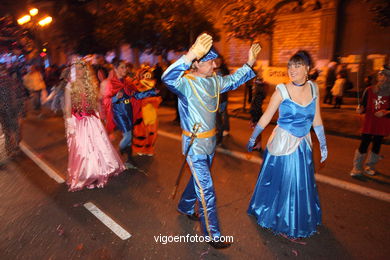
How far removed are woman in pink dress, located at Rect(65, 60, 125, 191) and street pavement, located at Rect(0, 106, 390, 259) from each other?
0.23 m

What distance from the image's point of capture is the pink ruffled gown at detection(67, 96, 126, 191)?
4594 mm

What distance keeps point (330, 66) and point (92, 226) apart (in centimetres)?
1101

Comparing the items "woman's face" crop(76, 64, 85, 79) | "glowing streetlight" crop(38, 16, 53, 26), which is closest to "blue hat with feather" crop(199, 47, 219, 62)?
"woman's face" crop(76, 64, 85, 79)

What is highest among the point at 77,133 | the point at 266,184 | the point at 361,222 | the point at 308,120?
the point at 308,120

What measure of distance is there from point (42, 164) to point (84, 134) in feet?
6.40

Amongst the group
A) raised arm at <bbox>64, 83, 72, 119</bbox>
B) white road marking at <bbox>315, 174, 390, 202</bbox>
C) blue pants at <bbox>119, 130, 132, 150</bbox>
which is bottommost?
white road marking at <bbox>315, 174, 390, 202</bbox>

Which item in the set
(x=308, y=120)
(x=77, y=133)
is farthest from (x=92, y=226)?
(x=308, y=120)

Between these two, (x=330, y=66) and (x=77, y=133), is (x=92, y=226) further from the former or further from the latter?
(x=330, y=66)

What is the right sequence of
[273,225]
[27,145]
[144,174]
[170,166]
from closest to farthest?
1. [273,225]
2. [144,174]
3. [170,166]
4. [27,145]

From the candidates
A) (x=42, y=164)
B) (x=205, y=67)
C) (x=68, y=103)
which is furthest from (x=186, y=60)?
(x=42, y=164)

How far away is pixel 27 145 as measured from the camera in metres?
7.33

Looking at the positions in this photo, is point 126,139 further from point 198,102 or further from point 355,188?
point 355,188

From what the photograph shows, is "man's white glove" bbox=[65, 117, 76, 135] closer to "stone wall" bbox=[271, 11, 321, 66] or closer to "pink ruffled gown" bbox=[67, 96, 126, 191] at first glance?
"pink ruffled gown" bbox=[67, 96, 126, 191]

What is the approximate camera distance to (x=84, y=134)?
4.62m
